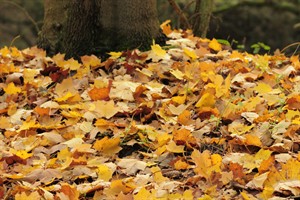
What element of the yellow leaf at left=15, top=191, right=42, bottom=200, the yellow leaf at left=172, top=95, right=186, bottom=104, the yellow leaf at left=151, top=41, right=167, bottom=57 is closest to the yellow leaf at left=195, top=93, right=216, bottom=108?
the yellow leaf at left=172, top=95, right=186, bottom=104

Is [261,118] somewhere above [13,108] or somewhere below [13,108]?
above

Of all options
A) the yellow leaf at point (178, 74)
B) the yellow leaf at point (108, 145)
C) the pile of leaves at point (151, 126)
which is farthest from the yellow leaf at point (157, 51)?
the yellow leaf at point (108, 145)

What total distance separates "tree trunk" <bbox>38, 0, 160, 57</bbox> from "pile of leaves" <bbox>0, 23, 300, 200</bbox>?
0.15 metres

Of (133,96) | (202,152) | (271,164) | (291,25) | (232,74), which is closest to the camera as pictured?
(271,164)

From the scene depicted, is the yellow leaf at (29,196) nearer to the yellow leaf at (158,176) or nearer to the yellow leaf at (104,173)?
the yellow leaf at (104,173)

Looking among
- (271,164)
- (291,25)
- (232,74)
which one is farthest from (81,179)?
(291,25)

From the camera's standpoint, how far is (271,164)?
8.12ft

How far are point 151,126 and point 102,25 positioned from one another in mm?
1272

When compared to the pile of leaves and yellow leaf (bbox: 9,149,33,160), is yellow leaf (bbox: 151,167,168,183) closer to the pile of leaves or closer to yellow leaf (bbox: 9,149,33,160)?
the pile of leaves

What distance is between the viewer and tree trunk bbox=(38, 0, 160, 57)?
4.05 m

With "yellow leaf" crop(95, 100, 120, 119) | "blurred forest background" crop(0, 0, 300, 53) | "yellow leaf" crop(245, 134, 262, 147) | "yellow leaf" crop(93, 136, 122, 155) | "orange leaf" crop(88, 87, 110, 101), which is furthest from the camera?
"blurred forest background" crop(0, 0, 300, 53)

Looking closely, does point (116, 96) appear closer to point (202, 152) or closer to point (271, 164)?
point (202, 152)

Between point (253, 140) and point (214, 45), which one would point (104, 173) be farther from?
point (214, 45)

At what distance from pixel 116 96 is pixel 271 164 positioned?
3.88ft
